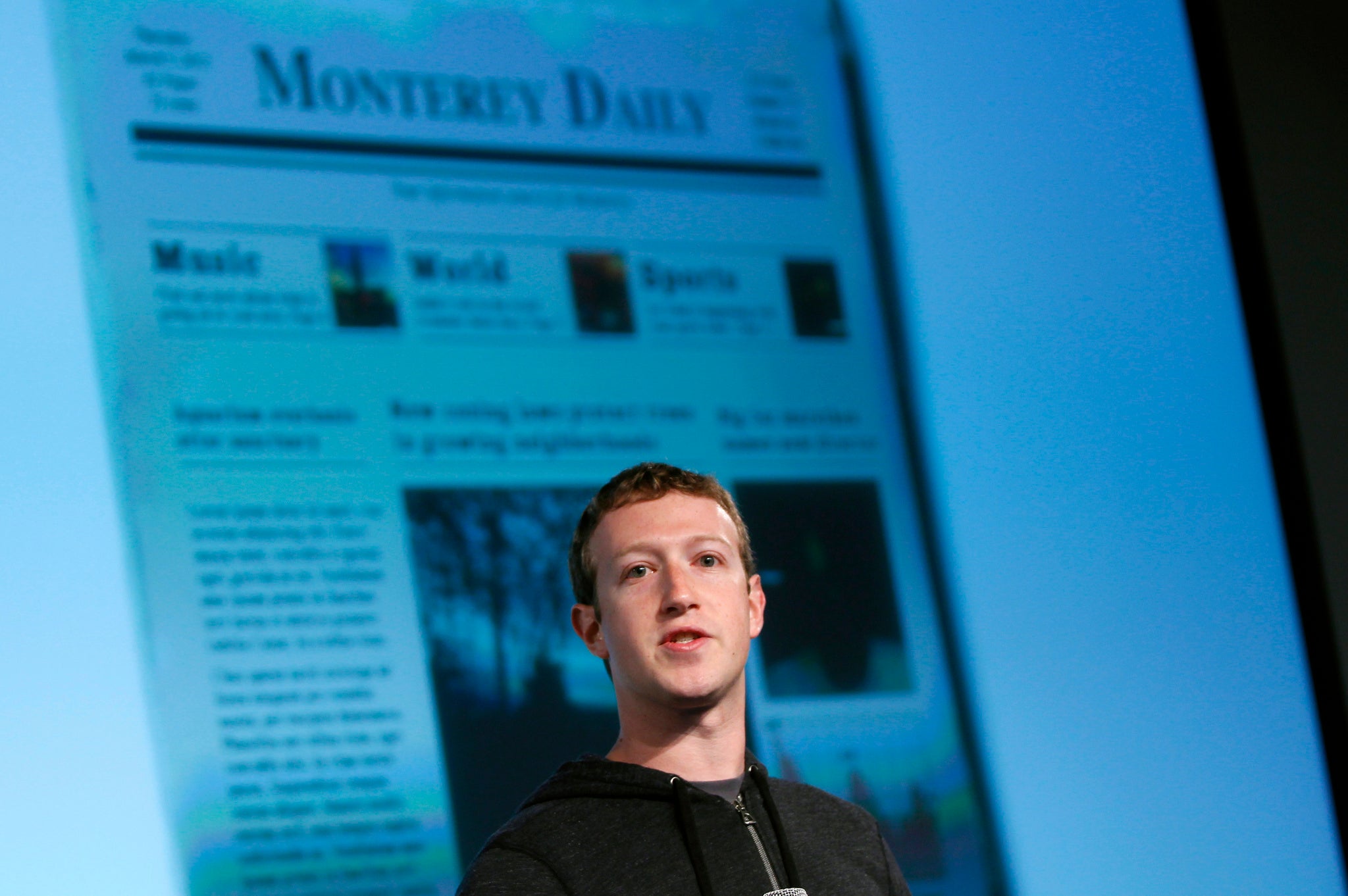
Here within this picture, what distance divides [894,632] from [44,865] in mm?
1254

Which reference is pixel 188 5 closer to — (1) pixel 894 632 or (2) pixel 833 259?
(2) pixel 833 259

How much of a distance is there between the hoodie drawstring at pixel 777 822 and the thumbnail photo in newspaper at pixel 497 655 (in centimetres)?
82

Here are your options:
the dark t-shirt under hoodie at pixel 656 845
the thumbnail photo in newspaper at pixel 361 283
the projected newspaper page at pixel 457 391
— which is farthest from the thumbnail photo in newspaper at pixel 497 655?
the dark t-shirt under hoodie at pixel 656 845

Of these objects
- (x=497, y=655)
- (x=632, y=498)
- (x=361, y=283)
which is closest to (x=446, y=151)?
(x=361, y=283)

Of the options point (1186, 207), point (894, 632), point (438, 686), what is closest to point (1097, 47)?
point (1186, 207)

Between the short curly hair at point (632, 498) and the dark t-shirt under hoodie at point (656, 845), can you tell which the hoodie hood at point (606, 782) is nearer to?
the dark t-shirt under hoodie at point (656, 845)

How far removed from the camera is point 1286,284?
265 centimetres

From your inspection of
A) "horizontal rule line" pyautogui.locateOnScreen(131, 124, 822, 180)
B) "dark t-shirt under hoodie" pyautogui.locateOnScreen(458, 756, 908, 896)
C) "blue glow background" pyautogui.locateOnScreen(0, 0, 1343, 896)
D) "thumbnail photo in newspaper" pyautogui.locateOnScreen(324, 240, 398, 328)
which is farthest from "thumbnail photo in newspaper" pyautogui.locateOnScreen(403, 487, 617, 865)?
"dark t-shirt under hoodie" pyautogui.locateOnScreen(458, 756, 908, 896)

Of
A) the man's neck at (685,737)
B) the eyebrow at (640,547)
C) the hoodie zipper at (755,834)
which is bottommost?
the hoodie zipper at (755,834)

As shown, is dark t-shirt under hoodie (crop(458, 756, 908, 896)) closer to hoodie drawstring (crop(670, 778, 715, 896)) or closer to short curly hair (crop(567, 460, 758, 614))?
hoodie drawstring (crop(670, 778, 715, 896))

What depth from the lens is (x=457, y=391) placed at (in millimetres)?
2156

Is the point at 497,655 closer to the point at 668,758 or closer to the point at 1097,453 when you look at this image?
the point at 668,758

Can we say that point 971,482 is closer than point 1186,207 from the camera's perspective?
Yes

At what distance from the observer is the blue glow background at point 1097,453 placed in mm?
2361
